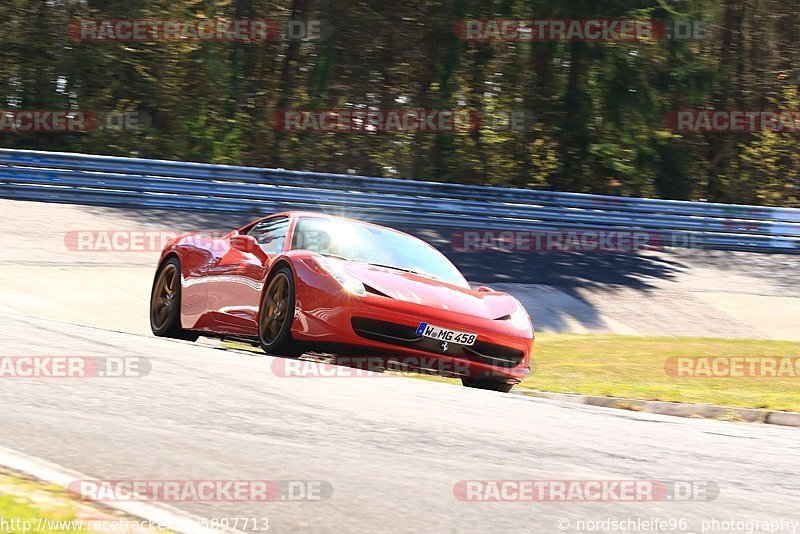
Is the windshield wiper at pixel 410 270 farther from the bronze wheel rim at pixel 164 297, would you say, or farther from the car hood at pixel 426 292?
the bronze wheel rim at pixel 164 297

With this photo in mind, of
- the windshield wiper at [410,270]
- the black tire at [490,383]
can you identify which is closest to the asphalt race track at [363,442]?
the black tire at [490,383]

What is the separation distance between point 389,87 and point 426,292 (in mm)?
18078

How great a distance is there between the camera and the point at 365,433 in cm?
534

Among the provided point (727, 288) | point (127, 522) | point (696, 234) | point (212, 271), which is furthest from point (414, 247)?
point (696, 234)

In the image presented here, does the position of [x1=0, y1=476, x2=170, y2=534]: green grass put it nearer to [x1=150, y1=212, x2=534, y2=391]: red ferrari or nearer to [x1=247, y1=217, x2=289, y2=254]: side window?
[x1=150, y1=212, x2=534, y2=391]: red ferrari

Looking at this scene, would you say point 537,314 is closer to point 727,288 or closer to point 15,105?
point 727,288

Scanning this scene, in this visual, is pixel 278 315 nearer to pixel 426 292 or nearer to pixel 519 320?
A: pixel 426 292

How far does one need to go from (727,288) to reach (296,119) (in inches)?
445

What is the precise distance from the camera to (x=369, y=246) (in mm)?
8930

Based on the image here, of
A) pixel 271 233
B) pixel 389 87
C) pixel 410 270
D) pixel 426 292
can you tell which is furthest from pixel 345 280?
pixel 389 87

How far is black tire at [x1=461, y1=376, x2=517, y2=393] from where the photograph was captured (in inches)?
341

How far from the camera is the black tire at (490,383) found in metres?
8.66

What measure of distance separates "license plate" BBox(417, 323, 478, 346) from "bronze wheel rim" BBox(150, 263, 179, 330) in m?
3.06

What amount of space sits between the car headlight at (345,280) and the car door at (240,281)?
714 millimetres
